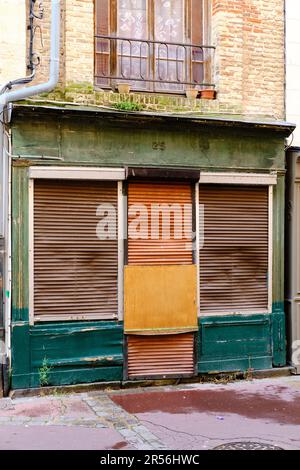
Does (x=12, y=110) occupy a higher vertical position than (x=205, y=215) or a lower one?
higher

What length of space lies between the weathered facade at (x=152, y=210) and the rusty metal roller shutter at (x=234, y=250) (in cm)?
2

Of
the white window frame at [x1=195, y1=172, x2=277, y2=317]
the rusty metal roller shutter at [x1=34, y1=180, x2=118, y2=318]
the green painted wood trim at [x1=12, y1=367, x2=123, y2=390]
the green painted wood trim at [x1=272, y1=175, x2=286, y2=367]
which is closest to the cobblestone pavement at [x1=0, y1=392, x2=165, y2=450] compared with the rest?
the green painted wood trim at [x1=12, y1=367, x2=123, y2=390]

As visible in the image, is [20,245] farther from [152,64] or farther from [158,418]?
[152,64]

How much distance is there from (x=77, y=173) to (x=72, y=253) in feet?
3.76

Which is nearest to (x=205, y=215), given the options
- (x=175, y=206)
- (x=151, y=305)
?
(x=175, y=206)

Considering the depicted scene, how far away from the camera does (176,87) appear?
10.0 m

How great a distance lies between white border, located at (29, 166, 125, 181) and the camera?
8688 millimetres

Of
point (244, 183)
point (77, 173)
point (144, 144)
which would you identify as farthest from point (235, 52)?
point (77, 173)

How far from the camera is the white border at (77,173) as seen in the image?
8688 mm

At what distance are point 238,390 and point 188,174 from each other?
3268mm

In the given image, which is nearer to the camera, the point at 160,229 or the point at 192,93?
the point at 160,229

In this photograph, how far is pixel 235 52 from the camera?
9953 mm

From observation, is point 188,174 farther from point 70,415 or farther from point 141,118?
point 70,415
